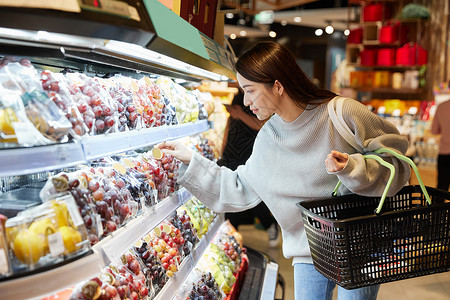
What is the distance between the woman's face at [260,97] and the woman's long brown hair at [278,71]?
0.07 feet

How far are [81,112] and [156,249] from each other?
85 centimetres

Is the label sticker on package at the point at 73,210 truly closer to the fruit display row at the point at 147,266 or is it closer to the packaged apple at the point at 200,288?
the fruit display row at the point at 147,266

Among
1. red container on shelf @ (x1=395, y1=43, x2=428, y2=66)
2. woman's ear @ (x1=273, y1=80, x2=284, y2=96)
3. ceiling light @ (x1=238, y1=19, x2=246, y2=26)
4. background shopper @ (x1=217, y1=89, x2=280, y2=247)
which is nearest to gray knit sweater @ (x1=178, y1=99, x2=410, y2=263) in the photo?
woman's ear @ (x1=273, y1=80, x2=284, y2=96)

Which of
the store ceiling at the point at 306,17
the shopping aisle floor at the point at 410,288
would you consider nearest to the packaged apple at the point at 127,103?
the shopping aisle floor at the point at 410,288

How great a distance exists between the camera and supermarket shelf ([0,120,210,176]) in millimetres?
1158

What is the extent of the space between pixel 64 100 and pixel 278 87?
910 millimetres

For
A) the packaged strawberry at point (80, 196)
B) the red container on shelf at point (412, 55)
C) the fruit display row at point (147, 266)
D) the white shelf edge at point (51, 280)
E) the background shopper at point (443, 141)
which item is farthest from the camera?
the red container on shelf at point (412, 55)

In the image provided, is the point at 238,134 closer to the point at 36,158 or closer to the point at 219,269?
the point at 219,269

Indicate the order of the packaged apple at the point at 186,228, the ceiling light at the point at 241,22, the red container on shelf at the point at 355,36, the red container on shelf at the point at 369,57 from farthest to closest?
the ceiling light at the point at 241,22
the red container on shelf at the point at 355,36
the red container on shelf at the point at 369,57
the packaged apple at the point at 186,228

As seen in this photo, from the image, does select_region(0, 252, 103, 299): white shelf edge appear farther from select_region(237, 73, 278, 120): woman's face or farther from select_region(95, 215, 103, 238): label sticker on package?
select_region(237, 73, 278, 120): woman's face

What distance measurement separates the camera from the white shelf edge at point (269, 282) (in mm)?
2949

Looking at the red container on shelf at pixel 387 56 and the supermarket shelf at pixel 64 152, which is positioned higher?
the red container on shelf at pixel 387 56

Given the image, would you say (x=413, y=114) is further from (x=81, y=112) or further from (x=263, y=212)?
(x=81, y=112)

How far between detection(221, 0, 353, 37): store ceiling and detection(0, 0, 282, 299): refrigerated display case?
10953mm
